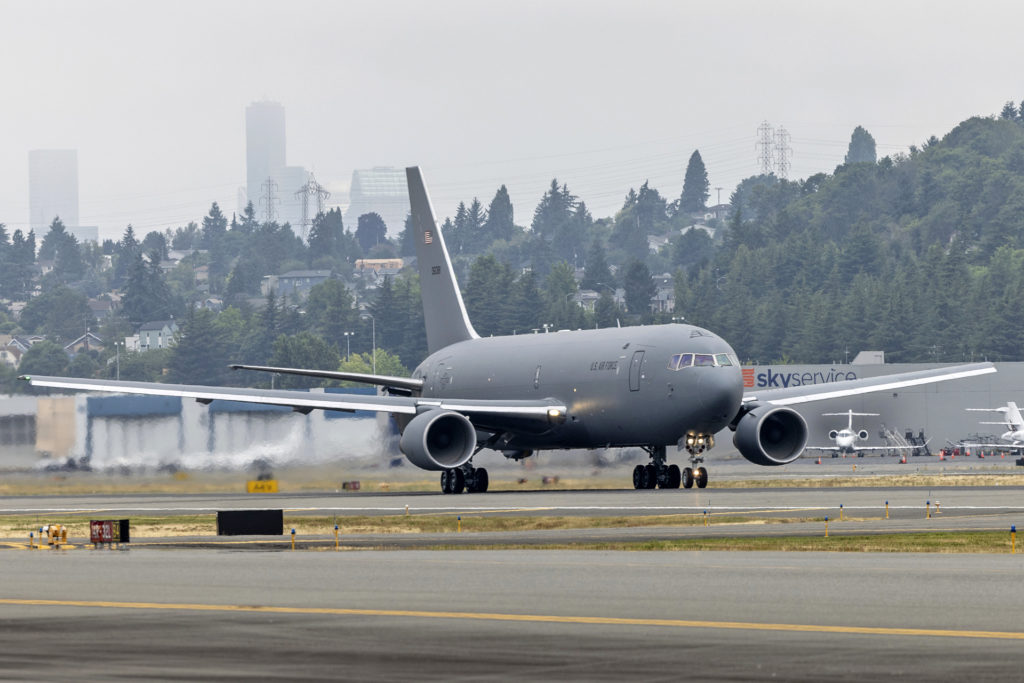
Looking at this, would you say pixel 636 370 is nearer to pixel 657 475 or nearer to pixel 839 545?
pixel 657 475

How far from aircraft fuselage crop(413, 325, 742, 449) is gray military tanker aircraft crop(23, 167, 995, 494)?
4cm

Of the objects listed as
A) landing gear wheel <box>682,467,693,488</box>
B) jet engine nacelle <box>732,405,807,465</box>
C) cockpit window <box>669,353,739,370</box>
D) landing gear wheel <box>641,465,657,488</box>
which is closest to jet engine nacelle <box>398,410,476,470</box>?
landing gear wheel <box>641,465,657,488</box>

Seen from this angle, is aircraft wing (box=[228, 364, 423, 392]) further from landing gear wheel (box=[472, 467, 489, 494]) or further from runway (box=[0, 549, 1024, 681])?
runway (box=[0, 549, 1024, 681])

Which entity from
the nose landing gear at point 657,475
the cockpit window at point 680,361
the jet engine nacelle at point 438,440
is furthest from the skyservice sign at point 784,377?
the cockpit window at point 680,361

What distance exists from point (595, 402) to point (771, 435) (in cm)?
578

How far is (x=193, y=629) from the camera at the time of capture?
20.1 meters

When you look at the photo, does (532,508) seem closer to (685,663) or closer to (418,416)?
(418,416)

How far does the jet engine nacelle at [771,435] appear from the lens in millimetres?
54906

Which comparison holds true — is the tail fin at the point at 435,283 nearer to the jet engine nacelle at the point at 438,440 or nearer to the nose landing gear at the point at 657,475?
the jet engine nacelle at the point at 438,440

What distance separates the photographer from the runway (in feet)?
55.0

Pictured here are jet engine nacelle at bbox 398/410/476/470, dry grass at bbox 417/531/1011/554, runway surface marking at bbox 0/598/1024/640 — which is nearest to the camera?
runway surface marking at bbox 0/598/1024/640

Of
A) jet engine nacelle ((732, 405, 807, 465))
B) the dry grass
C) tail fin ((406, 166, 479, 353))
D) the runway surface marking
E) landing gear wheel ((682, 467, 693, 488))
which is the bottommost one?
the runway surface marking

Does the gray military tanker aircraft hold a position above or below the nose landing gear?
above

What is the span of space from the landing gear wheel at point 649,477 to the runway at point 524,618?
26.1m
